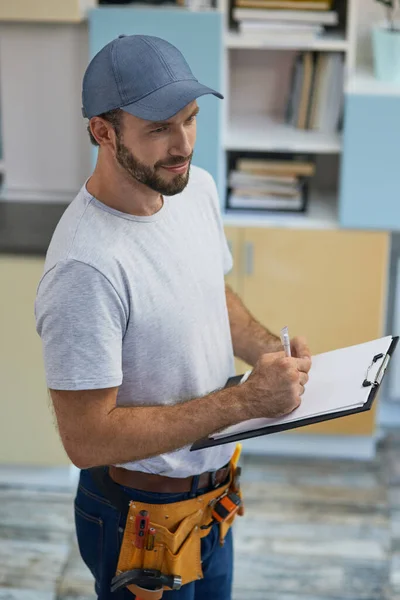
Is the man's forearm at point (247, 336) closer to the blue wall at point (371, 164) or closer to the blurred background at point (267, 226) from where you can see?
the blurred background at point (267, 226)

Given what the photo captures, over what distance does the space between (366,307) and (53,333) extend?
1.86 m

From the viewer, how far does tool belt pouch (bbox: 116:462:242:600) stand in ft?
5.79

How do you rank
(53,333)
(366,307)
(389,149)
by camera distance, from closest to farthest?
1. (53,333)
2. (389,149)
3. (366,307)

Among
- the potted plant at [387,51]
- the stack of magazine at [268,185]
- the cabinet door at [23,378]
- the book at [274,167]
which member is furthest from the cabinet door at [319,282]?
the cabinet door at [23,378]

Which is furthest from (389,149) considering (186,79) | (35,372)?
(186,79)

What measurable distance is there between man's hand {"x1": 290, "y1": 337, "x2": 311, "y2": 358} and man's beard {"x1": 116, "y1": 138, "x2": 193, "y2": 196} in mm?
394

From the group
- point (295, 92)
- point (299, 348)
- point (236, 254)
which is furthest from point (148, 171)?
point (295, 92)

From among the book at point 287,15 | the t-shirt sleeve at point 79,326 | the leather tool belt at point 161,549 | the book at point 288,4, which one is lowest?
the leather tool belt at point 161,549

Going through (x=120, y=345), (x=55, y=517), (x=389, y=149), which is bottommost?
(x=55, y=517)

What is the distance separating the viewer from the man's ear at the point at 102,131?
5.02ft

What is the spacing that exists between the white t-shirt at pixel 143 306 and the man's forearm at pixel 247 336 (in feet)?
0.33

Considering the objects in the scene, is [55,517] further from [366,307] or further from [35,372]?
[366,307]

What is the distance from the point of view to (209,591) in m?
1.92

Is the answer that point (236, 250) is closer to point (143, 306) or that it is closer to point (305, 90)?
point (305, 90)
